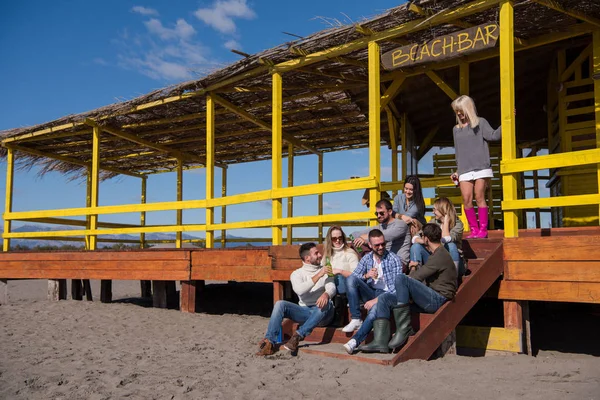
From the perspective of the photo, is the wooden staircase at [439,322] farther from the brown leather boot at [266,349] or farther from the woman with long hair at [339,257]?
the woman with long hair at [339,257]

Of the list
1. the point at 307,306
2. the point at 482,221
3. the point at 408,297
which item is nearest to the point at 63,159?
the point at 307,306

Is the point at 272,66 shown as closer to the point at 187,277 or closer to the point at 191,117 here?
the point at 191,117

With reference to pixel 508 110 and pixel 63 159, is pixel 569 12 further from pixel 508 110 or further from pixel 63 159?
pixel 63 159

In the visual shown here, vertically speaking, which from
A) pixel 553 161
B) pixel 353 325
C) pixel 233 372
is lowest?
pixel 233 372

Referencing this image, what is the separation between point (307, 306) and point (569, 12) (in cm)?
481

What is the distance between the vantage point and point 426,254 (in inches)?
242

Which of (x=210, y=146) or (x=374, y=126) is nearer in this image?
(x=374, y=126)

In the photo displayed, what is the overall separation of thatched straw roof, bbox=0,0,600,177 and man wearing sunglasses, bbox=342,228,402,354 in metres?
3.09

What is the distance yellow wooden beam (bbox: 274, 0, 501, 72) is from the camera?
22.1ft

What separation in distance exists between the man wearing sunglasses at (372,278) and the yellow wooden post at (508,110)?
1.36 m

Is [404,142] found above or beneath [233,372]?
above

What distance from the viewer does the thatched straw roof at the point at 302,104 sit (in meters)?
7.56

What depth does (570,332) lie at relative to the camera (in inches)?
315

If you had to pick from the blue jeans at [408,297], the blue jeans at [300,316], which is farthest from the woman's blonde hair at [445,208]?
the blue jeans at [300,316]
